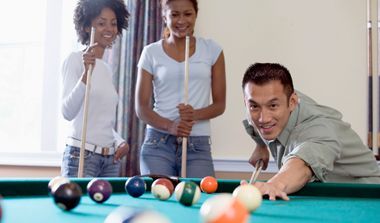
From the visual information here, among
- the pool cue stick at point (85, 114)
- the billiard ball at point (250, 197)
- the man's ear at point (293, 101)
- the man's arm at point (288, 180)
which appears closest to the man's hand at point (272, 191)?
the man's arm at point (288, 180)

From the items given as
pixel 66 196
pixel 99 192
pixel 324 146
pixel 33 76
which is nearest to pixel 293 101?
pixel 324 146

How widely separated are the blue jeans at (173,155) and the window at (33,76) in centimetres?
147

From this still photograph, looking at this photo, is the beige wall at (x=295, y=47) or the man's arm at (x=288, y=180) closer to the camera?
the man's arm at (x=288, y=180)

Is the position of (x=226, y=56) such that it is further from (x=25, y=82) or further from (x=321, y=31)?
(x=25, y=82)

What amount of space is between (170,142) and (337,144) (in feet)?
2.91

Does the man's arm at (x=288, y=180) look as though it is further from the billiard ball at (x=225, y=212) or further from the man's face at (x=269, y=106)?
the billiard ball at (x=225, y=212)

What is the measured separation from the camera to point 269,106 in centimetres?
184

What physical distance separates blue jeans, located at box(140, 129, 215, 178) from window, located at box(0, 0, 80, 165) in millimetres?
1472

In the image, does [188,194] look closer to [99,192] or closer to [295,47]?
[99,192]

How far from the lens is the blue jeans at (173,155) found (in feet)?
7.65

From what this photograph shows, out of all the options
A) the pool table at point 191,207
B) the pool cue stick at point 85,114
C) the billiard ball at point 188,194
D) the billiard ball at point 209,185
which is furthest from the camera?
the pool cue stick at point 85,114

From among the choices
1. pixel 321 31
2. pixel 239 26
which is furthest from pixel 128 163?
pixel 321 31

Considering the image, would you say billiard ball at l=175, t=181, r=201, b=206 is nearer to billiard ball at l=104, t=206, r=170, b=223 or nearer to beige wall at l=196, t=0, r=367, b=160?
billiard ball at l=104, t=206, r=170, b=223

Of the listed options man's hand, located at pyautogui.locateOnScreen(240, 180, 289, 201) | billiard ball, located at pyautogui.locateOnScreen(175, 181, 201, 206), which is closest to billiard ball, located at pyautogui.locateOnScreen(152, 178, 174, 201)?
billiard ball, located at pyautogui.locateOnScreen(175, 181, 201, 206)
